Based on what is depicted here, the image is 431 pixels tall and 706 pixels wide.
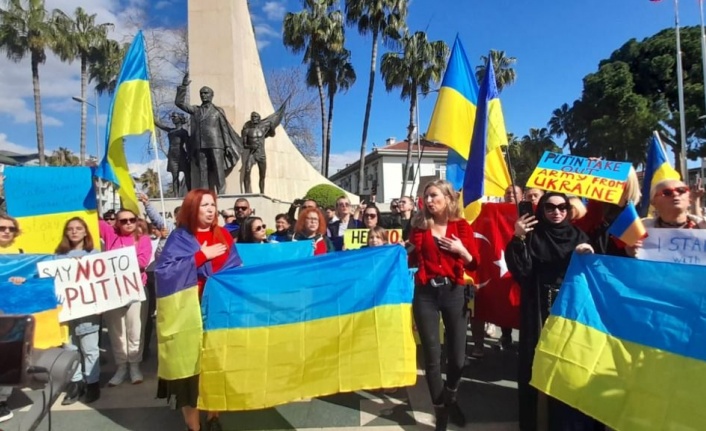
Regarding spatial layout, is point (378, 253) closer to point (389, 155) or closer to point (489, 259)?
point (489, 259)

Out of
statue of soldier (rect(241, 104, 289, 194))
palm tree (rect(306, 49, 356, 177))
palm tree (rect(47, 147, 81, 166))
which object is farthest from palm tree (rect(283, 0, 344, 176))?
palm tree (rect(47, 147, 81, 166))

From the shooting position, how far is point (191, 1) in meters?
14.4

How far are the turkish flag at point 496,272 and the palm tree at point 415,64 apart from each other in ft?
81.6

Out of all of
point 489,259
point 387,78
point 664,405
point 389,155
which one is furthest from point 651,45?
point 664,405

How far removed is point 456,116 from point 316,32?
25.7 m

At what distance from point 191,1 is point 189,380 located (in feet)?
46.5

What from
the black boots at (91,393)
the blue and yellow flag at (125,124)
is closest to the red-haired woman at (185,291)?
the black boots at (91,393)

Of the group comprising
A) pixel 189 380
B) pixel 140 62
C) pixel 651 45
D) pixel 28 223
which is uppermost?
pixel 651 45

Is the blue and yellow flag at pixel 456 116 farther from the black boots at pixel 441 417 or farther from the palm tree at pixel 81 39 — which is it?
the palm tree at pixel 81 39

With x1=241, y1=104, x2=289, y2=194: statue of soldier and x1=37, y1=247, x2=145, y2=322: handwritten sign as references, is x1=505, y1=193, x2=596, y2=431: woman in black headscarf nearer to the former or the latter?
x1=37, y1=247, x2=145, y2=322: handwritten sign

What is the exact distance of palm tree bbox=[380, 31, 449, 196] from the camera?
2966cm

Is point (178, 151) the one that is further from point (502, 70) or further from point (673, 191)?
point (502, 70)

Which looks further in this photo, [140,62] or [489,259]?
[140,62]

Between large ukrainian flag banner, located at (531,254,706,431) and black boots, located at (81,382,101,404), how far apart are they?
11.5 ft
